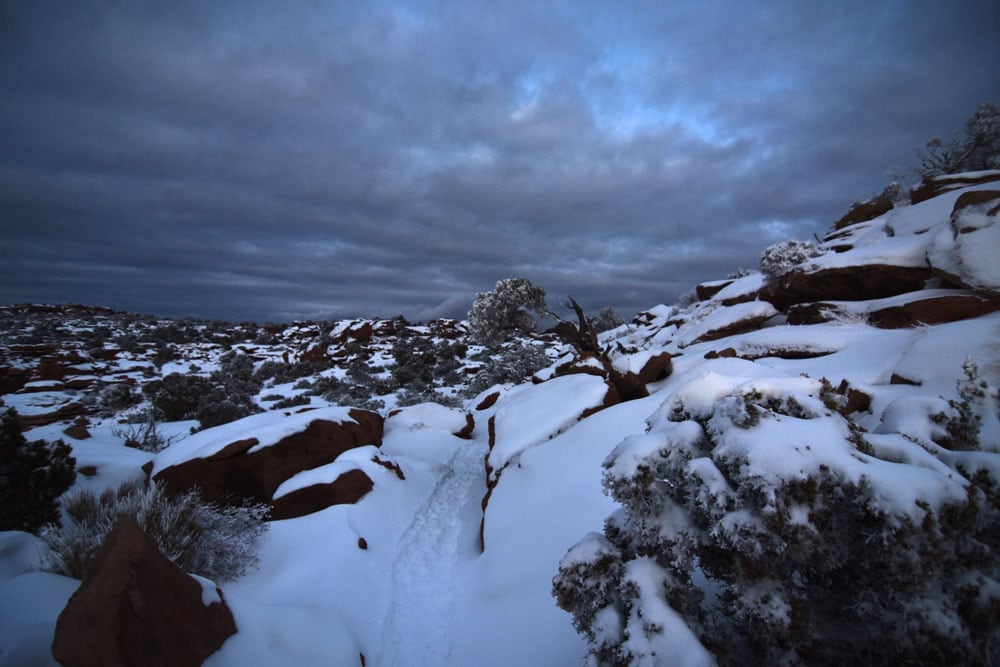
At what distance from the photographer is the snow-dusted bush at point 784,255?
44.5 feet

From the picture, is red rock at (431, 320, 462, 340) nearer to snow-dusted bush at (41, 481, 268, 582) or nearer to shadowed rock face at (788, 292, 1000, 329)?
shadowed rock face at (788, 292, 1000, 329)

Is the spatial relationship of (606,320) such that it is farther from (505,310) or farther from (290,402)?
(290,402)

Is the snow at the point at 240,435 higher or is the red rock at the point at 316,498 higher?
the snow at the point at 240,435

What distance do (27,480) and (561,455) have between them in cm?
687

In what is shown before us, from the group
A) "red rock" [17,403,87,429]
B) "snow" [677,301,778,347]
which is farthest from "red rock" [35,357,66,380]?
"snow" [677,301,778,347]

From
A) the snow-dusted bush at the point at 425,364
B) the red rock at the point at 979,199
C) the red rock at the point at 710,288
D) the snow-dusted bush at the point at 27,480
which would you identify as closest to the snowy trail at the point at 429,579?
the snow-dusted bush at the point at 27,480

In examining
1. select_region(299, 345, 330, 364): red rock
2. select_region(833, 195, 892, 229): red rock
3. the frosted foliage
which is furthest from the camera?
select_region(299, 345, 330, 364): red rock

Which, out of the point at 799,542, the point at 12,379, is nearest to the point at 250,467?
the point at 799,542

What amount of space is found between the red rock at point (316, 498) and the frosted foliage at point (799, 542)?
497 cm

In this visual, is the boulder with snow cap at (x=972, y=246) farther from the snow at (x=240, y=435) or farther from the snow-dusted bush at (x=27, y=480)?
the snow-dusted bush at (x=27, y=480)

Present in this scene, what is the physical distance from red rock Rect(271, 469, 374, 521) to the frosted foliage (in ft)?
16.3

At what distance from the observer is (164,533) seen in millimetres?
3869

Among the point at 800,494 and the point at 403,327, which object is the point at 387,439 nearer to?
the point at 800,494

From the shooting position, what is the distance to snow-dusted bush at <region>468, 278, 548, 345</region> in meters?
20.1
